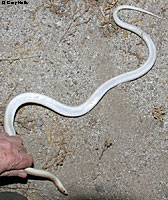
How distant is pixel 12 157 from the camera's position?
1648mm

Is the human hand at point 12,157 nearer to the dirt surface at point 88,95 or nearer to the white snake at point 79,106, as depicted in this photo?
the white snake at point 79,106

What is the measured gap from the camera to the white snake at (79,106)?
2051mm

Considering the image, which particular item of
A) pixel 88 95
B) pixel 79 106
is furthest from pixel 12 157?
pixel 88 95

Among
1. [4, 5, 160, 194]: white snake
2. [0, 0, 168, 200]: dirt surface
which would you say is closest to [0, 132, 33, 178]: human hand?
[4, 5, 160, 194]: white snake

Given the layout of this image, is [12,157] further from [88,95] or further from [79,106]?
[88,95]

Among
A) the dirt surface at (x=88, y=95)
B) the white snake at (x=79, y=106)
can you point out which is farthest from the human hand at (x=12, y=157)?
the dirt surface at (x=88, y=95)

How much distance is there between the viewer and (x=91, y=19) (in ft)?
7.75

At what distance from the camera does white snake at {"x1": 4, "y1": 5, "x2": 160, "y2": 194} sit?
2051mm

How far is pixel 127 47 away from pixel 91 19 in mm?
427

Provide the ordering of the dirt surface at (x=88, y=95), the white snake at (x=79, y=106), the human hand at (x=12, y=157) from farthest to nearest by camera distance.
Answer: the dirt surface at (x=88, y=95) → the white snake at (x=79, y=106) → the human hand at (x=12, y=157)

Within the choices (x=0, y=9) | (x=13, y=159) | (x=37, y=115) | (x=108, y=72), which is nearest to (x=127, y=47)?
(x=108, y=72)

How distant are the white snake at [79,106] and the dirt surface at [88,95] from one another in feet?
0.20

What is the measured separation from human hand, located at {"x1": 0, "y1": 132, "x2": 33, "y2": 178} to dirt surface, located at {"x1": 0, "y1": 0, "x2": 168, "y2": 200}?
1.01 ft

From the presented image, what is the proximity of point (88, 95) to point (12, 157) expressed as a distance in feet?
2.92
